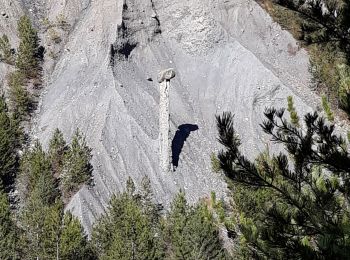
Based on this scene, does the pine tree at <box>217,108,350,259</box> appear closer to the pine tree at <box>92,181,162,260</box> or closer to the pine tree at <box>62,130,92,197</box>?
the pine tree at <box>92,181,162,260</box>

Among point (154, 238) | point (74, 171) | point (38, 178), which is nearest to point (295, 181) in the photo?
point (154, 238)

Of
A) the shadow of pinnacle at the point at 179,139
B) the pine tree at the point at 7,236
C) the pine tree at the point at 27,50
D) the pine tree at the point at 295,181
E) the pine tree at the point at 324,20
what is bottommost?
the shadow of pinnacle at the point at 179,139

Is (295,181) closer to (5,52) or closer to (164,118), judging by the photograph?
(164,118)

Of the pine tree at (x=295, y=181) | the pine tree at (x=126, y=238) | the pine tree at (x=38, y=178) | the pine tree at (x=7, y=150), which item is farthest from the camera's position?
the pine tree at (x=7, y=150)

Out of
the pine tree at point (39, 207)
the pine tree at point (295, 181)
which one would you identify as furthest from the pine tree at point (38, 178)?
the pine tree at point (295, 181)

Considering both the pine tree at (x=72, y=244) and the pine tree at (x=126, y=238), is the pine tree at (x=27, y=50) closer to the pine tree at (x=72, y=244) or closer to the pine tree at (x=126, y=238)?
the pine tree at (x=126, y=238)

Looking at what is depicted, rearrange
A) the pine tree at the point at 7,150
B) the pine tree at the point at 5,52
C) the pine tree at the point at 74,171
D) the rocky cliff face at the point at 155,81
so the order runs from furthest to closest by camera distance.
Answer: the pine tree at the point at 5,52 → the rocky cliff face at the point at 155,81 → the pine tree at the point at 7,150 → the pine tree at the point at 74,171

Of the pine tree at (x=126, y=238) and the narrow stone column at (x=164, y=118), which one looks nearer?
the pine tree at (x=126, y=238)

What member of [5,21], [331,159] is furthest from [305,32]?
[5,21]
